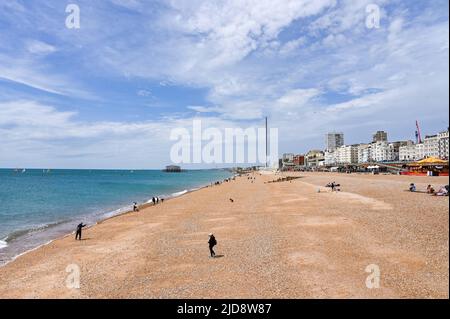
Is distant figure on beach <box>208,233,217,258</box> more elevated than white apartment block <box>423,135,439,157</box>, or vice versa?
white apartment block <box>423,135,439,157</box>

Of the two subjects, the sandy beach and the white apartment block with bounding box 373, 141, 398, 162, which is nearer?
the sandy beach

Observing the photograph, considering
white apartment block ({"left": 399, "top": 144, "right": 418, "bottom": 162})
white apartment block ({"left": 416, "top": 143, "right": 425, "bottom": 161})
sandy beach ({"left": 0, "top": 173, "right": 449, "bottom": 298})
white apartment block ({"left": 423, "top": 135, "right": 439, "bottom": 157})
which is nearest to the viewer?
sandy beach ({"left": 0, "top": 173, "right": 449, "bottom": 298})

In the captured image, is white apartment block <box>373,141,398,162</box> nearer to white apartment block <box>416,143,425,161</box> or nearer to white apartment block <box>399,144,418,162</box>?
white apartment block <box>399,144,418,162</box>

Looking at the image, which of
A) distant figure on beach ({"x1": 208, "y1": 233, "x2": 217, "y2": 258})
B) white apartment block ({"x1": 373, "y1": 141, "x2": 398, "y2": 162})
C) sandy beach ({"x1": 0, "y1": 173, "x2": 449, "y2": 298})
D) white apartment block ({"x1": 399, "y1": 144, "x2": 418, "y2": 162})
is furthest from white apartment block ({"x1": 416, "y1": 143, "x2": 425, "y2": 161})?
distant figure on beach ({"x1": 208, "y1": 233, "x2": 217, "y2": 258})

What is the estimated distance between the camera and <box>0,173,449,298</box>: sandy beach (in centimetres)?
1256

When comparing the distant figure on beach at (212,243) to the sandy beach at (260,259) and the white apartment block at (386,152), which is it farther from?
the white apartment block at (386,152)

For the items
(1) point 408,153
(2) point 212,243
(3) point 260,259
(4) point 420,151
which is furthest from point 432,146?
(2) point 212,243

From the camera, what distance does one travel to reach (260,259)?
53.6ft

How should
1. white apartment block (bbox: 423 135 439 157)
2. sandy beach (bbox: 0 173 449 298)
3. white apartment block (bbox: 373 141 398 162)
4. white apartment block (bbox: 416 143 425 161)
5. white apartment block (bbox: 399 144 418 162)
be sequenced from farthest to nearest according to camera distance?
white apartment block (bbox: 373 141 398 162), white apartment block (bbox: 399 144 418 162), white apartment block (bbox: 416 143 425 161), white apartment block (bbox: 423 135 439 157), sandy beach (bbox: 0 173 449 298)

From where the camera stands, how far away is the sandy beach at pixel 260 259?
12.6 meters

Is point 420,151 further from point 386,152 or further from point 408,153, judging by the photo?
point 386,152

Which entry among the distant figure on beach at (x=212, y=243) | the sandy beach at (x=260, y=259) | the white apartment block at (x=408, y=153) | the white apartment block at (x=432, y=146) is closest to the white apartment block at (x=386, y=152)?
the white apartment block at (x=408, y=153)
